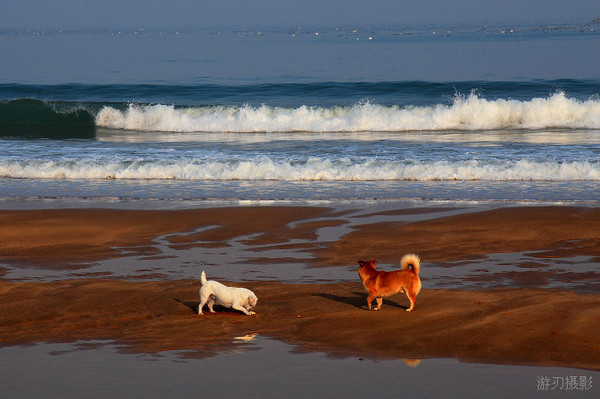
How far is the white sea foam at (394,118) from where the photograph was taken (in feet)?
84.6

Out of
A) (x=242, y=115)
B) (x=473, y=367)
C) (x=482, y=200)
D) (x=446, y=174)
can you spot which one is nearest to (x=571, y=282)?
(x=473, y=367)

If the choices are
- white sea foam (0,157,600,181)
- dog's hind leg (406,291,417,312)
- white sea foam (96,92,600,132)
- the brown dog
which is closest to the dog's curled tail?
the brown dog

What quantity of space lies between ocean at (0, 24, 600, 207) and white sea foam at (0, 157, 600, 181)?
4cm

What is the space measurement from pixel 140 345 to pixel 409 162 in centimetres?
1121

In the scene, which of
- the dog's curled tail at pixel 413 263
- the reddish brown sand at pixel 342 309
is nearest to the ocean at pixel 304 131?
the reddish brown sand at pixel 342 309

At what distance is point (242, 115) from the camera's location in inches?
1063

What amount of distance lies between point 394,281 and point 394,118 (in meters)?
19.6

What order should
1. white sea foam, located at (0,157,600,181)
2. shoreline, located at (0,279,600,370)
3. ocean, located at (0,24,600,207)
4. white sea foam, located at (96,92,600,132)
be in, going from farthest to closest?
1. white sea foam, located at (96,92,600,132)
2. white sea foam, located at (0,157,600,181)
3. ocean, located at (0,24,600,207)
4. shoreline, located at (0,279,600,370)

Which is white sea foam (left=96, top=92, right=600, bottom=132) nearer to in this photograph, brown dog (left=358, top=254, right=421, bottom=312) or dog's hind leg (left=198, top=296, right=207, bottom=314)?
brown dog (left=358, top=254, right=421, bottom=312)

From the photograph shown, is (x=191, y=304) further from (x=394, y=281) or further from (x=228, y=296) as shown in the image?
(x=394, y=281)

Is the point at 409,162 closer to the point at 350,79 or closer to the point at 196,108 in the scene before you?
the point at 196,108

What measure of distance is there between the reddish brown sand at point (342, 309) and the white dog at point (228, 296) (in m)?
0.12

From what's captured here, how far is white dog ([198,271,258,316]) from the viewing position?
23.5 feet

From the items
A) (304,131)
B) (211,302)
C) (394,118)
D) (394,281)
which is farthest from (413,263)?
(394,118)
